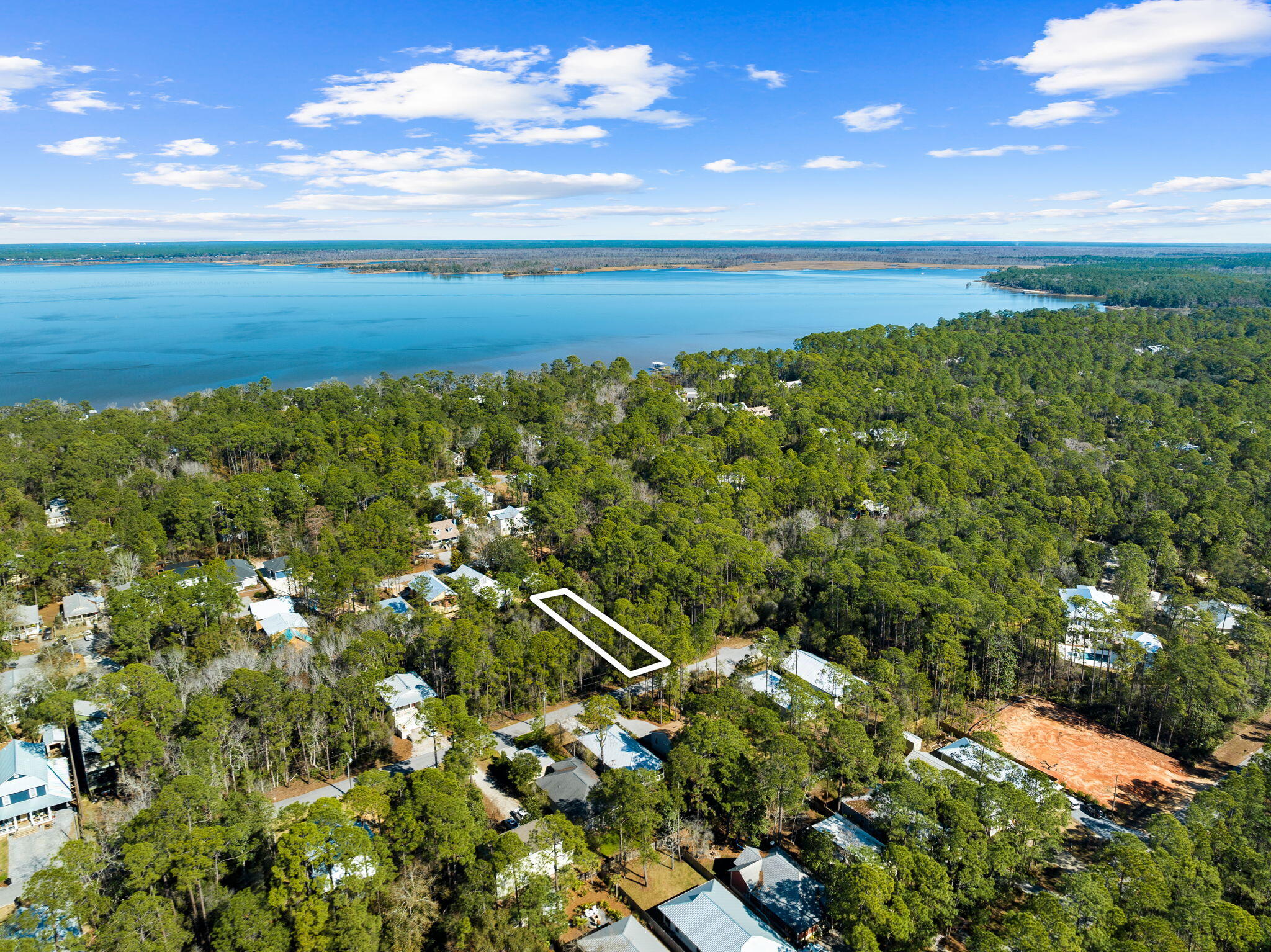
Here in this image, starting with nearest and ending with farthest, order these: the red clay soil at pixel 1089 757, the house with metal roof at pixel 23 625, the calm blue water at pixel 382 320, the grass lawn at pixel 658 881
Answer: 1. the grass lawn at pixel 658 881
2. the red clay soil at pixel 1089 757
3. the house with metal roof at pixel 23 625
4. the calm blue water at pixel 382 320

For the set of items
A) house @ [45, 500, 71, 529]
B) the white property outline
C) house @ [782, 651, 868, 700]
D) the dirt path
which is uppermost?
the white property outline

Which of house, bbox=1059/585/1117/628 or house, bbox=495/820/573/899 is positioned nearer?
house, bbox=495/820/573/899

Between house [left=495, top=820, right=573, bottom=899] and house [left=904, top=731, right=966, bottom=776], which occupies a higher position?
house [left=495, top=820, right=573, bottom=899]

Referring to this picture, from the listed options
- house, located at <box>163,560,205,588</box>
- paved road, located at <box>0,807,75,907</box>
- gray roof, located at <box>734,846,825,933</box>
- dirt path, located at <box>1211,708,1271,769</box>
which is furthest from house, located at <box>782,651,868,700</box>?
house, located at <box>163,560,205,588</box>

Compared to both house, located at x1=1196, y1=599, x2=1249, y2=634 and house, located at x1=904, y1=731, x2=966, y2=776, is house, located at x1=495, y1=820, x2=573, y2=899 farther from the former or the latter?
house, located at x1=1196, y1=599, x2=1249, y2=634

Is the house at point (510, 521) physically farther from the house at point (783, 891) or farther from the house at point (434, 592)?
the house at point (783, 891)

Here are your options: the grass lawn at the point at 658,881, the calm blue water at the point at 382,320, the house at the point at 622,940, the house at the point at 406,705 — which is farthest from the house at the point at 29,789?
the calm blue water at the point at 382,320
